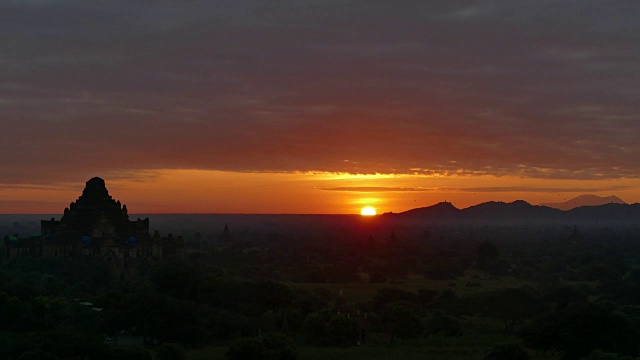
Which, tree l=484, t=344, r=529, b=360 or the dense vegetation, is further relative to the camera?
the dense vegetation

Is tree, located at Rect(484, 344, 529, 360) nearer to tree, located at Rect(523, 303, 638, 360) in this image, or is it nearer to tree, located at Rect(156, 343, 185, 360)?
tree, located at Rect(523, 303, 638, 360)

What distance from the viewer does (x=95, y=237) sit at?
119 m

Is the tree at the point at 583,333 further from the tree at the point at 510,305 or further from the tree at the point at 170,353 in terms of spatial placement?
the tree at the point at 170,353

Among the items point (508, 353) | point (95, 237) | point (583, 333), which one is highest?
point (95, 237)

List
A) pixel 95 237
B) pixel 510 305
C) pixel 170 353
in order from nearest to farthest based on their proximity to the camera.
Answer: pixel 170 353, pixel 510 305, pixel 95 237

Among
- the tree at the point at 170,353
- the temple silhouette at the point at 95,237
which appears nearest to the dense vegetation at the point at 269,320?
the tree at the point at 170,353

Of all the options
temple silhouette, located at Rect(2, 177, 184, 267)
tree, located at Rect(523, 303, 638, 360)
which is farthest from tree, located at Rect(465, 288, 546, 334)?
temple silhouette, located at Rect(2, 177, 184, 267)

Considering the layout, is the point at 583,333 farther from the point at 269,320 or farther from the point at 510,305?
the point at 269,320

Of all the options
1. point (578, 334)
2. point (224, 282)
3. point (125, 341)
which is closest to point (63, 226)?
point (224, 282)

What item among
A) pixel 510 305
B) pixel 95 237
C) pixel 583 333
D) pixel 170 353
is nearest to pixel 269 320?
pixel 170 353

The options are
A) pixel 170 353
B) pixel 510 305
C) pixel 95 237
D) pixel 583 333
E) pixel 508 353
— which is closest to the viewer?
pixel 508 353

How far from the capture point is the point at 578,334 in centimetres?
5775

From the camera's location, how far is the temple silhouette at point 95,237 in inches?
4616

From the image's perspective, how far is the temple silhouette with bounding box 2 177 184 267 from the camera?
117250 mm
